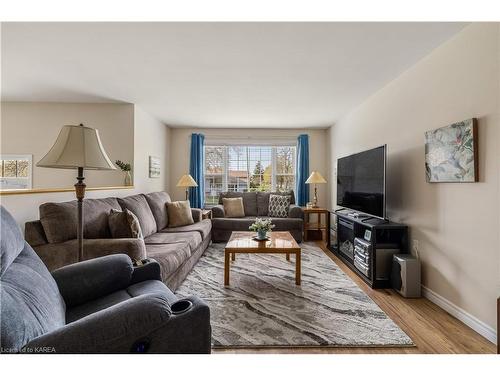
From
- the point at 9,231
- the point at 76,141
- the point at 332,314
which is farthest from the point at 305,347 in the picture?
the point at 76,141

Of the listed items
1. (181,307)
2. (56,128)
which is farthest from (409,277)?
(56,128)

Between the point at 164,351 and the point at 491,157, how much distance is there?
2370 millimetres

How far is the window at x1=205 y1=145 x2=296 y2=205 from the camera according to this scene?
19.1 feet

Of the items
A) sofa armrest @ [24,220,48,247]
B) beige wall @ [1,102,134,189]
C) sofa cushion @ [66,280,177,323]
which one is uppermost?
beige wall @ [1,102,134,189]

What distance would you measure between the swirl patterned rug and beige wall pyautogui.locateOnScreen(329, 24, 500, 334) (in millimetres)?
680

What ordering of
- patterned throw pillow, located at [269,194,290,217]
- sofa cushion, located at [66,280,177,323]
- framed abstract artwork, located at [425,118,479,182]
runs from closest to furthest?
1. sofa cushion, located at [66,280,177,323]
2. framed abstract artwork, located at [425,118,479,182]
3. patterned throw pillow, located at [269,194,290,217]

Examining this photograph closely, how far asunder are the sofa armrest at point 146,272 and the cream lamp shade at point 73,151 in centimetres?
79

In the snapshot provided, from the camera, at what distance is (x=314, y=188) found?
18.7ft

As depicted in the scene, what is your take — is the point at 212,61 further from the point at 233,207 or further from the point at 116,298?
the point at 233,207

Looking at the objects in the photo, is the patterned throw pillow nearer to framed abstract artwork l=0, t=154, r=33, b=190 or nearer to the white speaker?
the white speaker

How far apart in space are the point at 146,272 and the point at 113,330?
0.86 metres

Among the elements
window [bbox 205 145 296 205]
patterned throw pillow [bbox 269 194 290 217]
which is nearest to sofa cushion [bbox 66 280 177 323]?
patterned throw pillow [bbox 269 194 290 217]

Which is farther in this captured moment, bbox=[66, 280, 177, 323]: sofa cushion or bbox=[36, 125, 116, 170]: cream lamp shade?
bbox=[36, 125, 116, 170]: cream lamp shade

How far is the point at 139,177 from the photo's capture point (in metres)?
4.27
